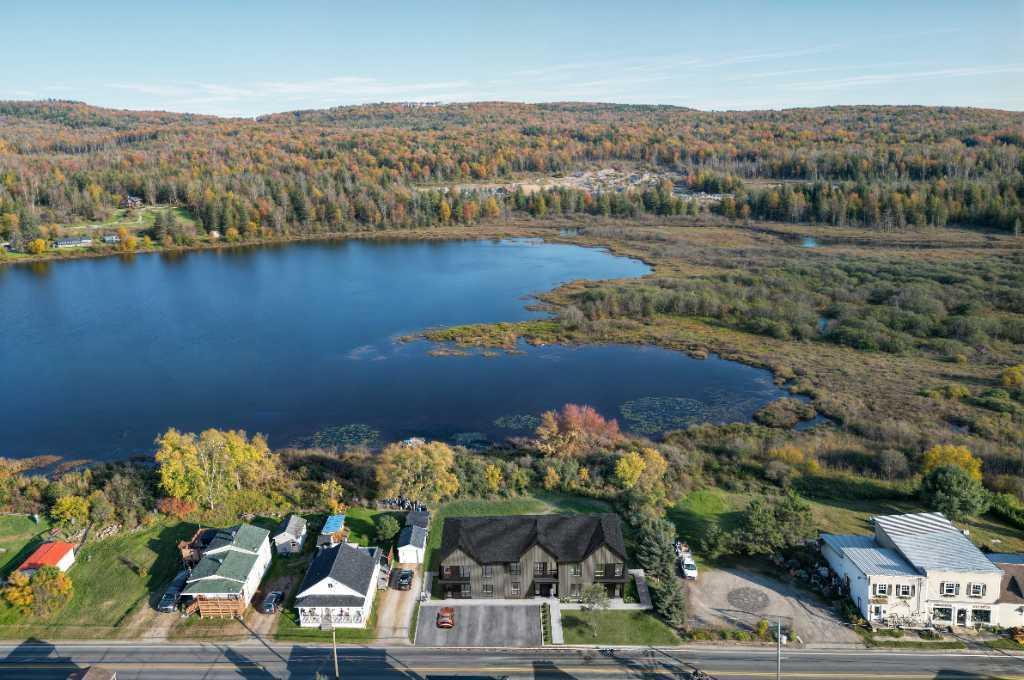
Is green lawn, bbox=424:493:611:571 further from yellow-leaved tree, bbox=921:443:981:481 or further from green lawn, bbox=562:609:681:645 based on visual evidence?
yellow-leaved tree, bbox=921:443:981:481

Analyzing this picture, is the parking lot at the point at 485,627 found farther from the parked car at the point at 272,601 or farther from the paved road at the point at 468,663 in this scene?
the parked car at the point at 272,601

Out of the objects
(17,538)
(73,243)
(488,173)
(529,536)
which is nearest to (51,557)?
(17,538)

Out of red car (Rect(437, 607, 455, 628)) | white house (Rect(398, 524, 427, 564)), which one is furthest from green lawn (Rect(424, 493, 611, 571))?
red car (Rect(437, 607, 455, 628))

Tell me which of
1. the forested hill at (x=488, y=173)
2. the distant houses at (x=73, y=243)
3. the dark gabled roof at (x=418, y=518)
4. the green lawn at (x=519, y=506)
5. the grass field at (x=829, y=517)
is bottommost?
the grass field at (x=829, y=517)

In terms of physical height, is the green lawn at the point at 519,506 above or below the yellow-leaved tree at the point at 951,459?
below

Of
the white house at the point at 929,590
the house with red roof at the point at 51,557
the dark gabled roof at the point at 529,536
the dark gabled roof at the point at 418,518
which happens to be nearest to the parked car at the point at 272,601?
the dark gabled roof at the point at 418,518

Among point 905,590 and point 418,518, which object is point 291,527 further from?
point 905,590

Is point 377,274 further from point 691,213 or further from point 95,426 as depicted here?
point 691,213
